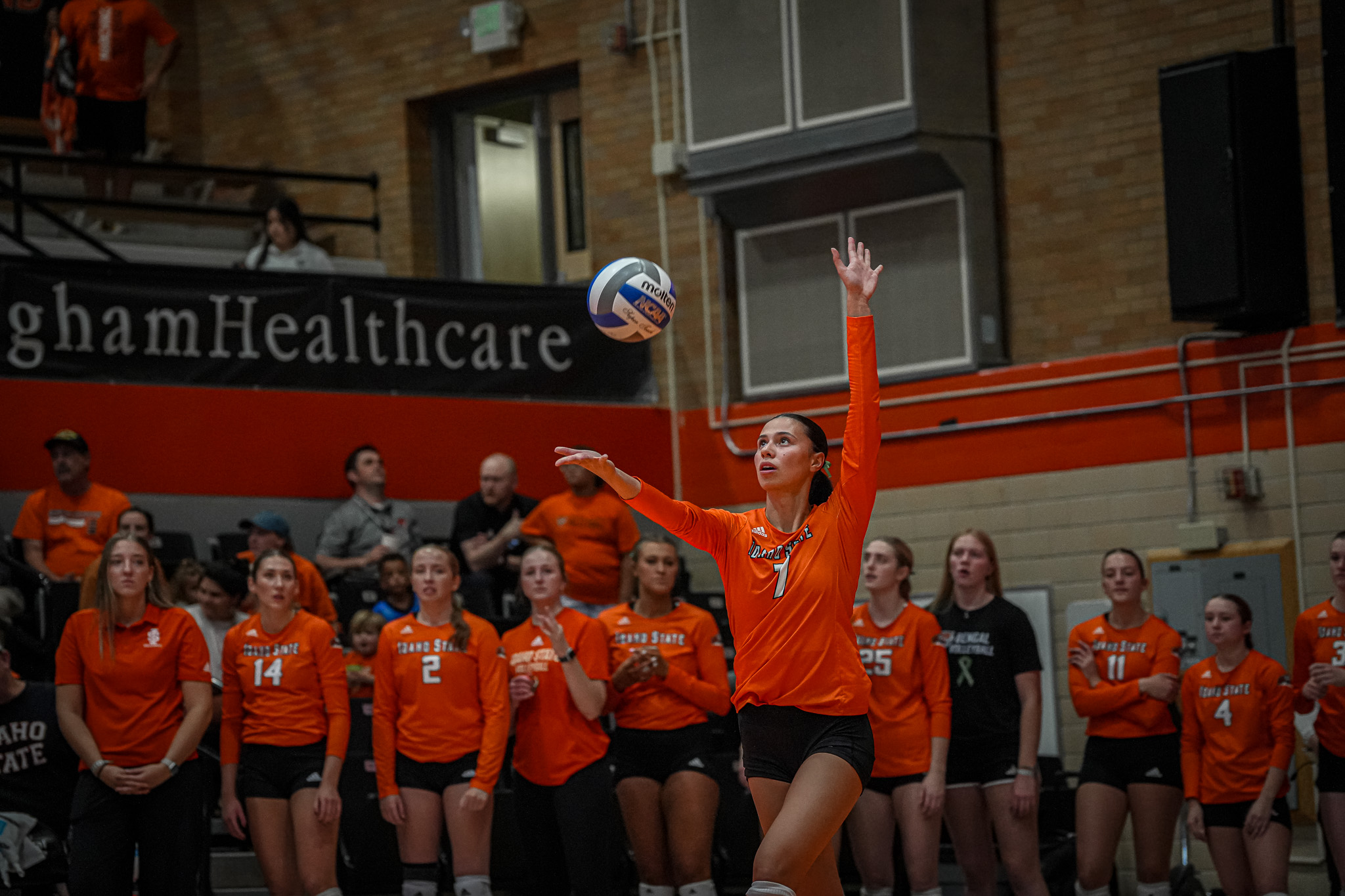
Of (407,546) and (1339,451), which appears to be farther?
(407,546)

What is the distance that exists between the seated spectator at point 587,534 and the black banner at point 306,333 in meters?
1.87

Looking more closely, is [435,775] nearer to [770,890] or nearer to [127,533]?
[127,533]

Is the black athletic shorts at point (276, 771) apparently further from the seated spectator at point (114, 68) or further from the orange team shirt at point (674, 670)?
the seated spectator at point (114, 68)

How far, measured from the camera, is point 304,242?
41.2ft

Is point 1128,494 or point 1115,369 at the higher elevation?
point 1115,369

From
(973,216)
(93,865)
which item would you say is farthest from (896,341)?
(93,865)

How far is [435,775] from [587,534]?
3.49m

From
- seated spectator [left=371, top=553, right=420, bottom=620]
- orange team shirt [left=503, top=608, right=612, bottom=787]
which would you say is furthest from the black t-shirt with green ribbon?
seated spectator [left=371, top=553, right=420, bottom=620]

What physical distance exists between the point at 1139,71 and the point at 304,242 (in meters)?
6.34

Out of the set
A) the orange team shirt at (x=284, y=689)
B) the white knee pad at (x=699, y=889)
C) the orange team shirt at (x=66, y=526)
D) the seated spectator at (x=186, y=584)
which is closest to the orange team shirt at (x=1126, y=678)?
the white knee pad at (x=699, y=889)

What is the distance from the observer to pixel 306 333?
463 inches

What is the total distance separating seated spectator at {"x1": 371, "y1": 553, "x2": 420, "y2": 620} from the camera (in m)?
9.51

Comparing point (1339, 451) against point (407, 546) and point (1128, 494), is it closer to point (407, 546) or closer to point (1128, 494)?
point (1128, 494)

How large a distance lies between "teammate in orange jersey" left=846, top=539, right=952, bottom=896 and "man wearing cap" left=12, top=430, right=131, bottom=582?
5092 millimetres
